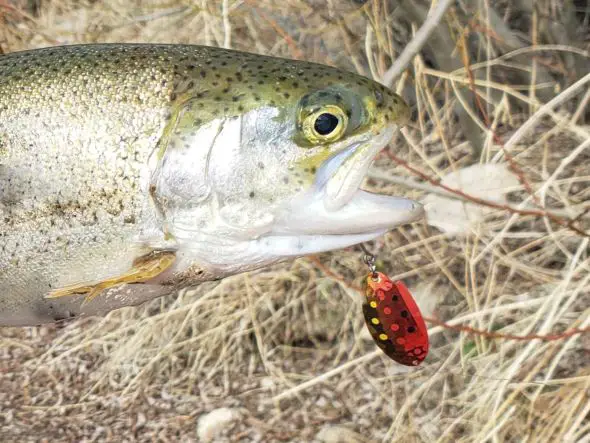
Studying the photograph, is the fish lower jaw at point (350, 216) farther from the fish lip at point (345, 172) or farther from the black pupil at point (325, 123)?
the black pupil at point (325, 123)

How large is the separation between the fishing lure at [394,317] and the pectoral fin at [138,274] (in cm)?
41

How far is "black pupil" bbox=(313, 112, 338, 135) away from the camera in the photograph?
1.41m

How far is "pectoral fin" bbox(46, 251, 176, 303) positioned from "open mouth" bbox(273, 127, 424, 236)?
0.20m

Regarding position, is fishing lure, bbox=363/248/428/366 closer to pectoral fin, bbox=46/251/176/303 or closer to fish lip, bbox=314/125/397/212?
fish lip, bbox=314/125/397/212

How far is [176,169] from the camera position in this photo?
1.39m

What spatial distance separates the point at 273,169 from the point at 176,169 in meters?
0.17

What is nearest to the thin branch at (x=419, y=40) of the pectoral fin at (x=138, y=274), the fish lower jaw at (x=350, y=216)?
the fish lower jaw at (x=350, y=216)

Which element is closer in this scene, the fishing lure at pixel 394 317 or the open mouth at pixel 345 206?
the open mouth at pixel 345 206

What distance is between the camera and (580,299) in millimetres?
3117

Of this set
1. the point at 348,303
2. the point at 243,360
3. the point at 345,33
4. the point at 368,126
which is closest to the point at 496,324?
the point at 348,303

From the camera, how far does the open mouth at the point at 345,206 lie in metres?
1.40

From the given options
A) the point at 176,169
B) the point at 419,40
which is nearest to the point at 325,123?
the point at 176,169

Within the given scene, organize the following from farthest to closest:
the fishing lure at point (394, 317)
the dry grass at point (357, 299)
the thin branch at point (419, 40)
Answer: the dry grass at point (357, 299), the thin branch at point (419, 40), the fishing lure at point (394, 317)

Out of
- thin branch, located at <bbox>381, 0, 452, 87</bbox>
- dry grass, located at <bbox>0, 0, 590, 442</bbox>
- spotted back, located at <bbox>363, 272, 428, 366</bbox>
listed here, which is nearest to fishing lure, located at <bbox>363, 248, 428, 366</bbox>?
spotted back, located at <bbox>363, 272, 428, 366</bbox>
